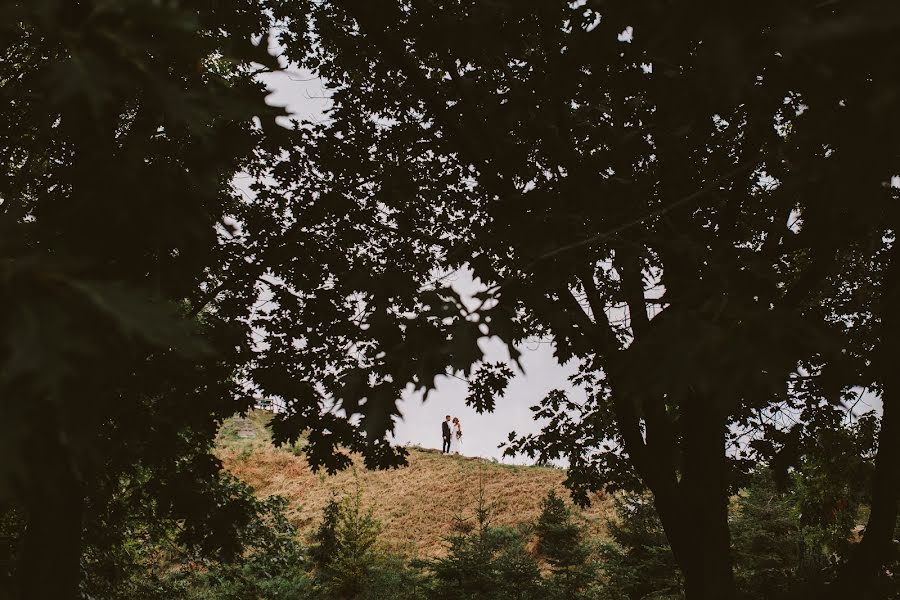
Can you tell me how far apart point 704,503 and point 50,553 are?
5.24 metres

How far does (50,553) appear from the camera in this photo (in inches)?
167

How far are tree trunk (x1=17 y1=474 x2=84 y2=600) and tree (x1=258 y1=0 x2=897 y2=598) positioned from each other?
192cm

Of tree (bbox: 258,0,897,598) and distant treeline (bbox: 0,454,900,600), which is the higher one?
tree (bbox: 258,0,897,598)

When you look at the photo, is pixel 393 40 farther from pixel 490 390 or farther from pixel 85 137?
pixel 490 390

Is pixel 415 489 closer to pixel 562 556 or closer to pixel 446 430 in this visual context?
pixel 446 430

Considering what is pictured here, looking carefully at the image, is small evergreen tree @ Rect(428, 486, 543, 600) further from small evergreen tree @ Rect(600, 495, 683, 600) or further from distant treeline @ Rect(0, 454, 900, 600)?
small evergreen tree @ Rect(600, 495, 683, 600)

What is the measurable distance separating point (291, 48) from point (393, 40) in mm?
2881

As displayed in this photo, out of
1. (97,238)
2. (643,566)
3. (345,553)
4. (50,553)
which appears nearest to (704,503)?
(97,238)

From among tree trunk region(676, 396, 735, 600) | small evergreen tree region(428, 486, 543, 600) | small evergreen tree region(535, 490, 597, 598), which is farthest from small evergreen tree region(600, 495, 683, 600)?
tree trunk region(676, 396, 735, 600)

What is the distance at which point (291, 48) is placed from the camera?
5.83m

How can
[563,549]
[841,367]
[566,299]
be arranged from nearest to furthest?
1. [841,367]
2. [566,299]
3. [563,549]

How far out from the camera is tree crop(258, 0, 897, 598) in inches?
55.9

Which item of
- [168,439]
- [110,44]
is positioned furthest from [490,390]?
[110,44]

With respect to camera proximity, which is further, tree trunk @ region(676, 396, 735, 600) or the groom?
the groom
